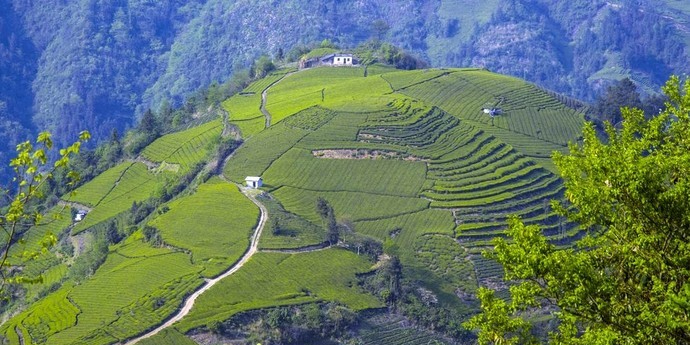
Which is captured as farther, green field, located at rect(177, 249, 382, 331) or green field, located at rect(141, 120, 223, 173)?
green field, located at rect(141, 120, 223, 173)

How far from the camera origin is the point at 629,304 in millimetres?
14914

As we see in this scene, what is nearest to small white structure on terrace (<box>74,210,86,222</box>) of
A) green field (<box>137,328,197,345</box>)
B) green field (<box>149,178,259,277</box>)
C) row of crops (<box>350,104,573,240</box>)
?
green field (<box>149,178,259,277</box>)

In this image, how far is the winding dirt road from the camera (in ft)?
174

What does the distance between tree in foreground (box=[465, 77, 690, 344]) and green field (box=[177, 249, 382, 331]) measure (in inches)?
1571

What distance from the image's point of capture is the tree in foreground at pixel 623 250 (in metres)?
14.2

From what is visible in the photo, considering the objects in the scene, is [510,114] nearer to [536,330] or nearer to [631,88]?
[631,88]

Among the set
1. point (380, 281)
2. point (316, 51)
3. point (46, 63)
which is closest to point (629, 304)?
point (380, 281)

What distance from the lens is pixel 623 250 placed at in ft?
49.6

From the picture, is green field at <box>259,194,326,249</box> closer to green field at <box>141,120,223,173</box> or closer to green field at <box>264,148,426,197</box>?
green field at <box>264,148,426,197</box>

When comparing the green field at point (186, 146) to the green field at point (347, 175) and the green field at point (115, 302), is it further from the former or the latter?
the green field at point (115, 302)

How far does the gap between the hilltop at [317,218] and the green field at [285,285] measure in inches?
5.3

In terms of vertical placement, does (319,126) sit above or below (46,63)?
above

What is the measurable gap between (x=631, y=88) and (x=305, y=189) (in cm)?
4642

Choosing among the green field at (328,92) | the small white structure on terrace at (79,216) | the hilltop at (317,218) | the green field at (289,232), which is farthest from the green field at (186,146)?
the green field at (289,232)
